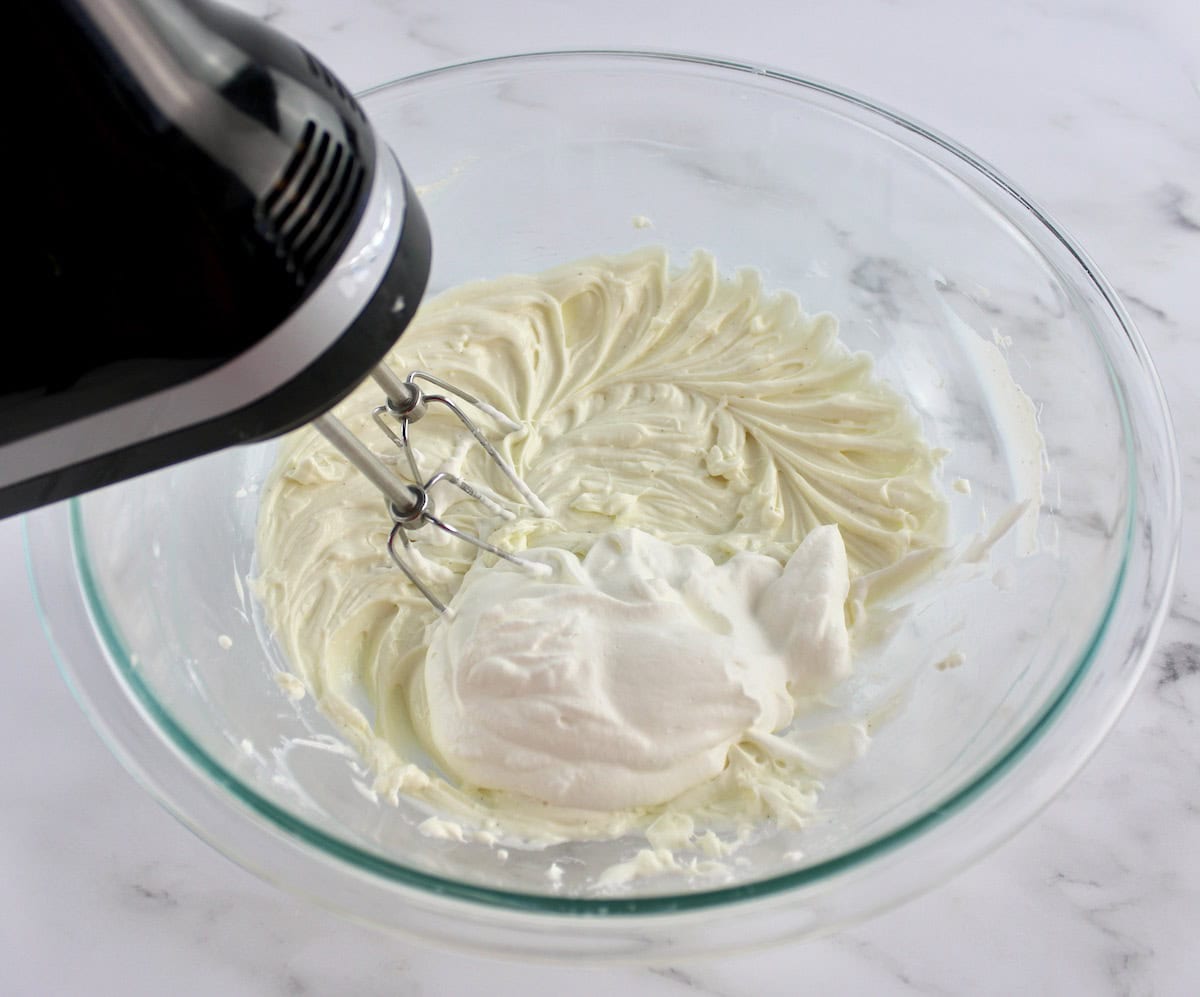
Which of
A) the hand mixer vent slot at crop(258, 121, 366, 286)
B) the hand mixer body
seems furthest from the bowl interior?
the hand mixer vent slot at crop(258, 121, 366, 286)

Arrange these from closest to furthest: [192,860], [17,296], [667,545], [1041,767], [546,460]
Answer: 1. [17,296]
2. [1041,767]
3. [192,860]
4. [667,545]
5. [546,460]

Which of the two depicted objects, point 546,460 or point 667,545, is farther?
point 546,460

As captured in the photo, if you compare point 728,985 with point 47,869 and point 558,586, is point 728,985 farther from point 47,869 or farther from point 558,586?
point 47,869

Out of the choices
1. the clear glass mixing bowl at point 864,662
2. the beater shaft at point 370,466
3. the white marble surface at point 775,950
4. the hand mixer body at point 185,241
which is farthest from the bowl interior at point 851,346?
the hand mixer body at point 185,241

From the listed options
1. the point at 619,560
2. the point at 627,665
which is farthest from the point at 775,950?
the point at 619,560

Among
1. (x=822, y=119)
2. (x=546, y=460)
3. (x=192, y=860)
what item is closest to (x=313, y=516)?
(x=546, y=460)

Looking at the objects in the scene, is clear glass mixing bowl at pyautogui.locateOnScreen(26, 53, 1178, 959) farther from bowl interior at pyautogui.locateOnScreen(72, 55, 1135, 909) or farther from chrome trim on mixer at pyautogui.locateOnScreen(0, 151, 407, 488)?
chrome trim on mixer at pyautogui.locateOnScreen(0, 151, 407, 488)

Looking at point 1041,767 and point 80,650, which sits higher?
point 1041,767
